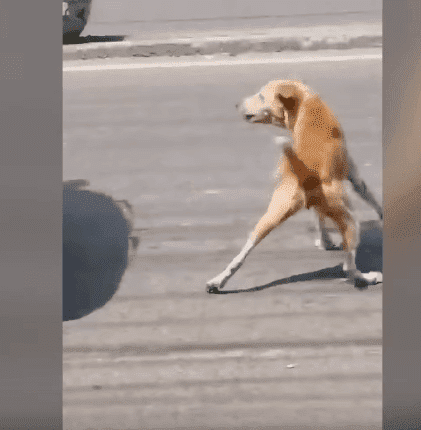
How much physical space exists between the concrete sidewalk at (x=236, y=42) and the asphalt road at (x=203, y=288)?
0.26 ft

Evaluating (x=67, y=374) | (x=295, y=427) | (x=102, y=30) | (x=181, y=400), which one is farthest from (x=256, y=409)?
(x=102, y=30)

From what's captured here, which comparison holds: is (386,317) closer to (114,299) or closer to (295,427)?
(295,427)

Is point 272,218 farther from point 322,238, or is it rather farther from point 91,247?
point 91,247

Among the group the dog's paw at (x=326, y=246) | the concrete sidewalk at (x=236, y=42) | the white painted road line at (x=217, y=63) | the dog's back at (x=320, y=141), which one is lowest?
the dog's paw at (x=326, y=246)

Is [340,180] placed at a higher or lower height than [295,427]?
higher

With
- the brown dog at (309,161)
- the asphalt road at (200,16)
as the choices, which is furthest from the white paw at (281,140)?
the asphalt road at (200,16)

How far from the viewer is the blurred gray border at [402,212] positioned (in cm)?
171

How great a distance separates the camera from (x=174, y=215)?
1777mm

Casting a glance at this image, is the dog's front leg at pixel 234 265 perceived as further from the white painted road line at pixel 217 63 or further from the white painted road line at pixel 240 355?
the white painted road line at pixel 217 63

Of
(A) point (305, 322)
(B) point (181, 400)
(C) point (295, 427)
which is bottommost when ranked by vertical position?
(C) point (295, 427)

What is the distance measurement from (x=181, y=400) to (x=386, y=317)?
0.94 m

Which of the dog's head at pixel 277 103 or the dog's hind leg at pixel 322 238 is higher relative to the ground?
the dog's head at pixel 277 103

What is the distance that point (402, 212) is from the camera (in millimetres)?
1728
